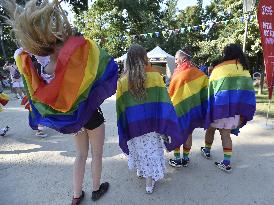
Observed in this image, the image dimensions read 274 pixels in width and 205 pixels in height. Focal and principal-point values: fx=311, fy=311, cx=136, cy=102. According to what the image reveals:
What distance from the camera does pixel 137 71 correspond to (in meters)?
3.42

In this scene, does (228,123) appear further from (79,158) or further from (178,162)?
(79,158)

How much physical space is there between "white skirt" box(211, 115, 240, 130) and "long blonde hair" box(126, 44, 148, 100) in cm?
129

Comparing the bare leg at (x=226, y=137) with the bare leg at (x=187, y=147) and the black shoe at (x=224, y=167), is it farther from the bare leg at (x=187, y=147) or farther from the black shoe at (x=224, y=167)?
the bare leg at (x=187, y=147)

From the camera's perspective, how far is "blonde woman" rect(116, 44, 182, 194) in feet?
11.3

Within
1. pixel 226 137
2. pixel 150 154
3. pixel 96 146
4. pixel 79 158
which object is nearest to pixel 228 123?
pixel 226 137

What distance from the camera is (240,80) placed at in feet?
13.3

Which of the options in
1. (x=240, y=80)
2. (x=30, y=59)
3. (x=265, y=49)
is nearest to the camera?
(x=30, y=59)

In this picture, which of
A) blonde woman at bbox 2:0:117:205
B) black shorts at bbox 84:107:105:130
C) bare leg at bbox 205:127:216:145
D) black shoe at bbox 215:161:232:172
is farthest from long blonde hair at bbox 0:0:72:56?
black shoe at bbox 215:161:232:172

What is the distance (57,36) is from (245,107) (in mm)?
2603

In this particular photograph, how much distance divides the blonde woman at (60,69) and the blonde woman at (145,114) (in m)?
0.46

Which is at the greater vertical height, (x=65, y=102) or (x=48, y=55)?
(x=48, y=55)

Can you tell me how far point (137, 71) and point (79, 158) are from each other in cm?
115

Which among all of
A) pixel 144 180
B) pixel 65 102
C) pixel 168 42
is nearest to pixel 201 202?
pixel 144 180

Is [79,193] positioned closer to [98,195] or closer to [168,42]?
[98,195]
